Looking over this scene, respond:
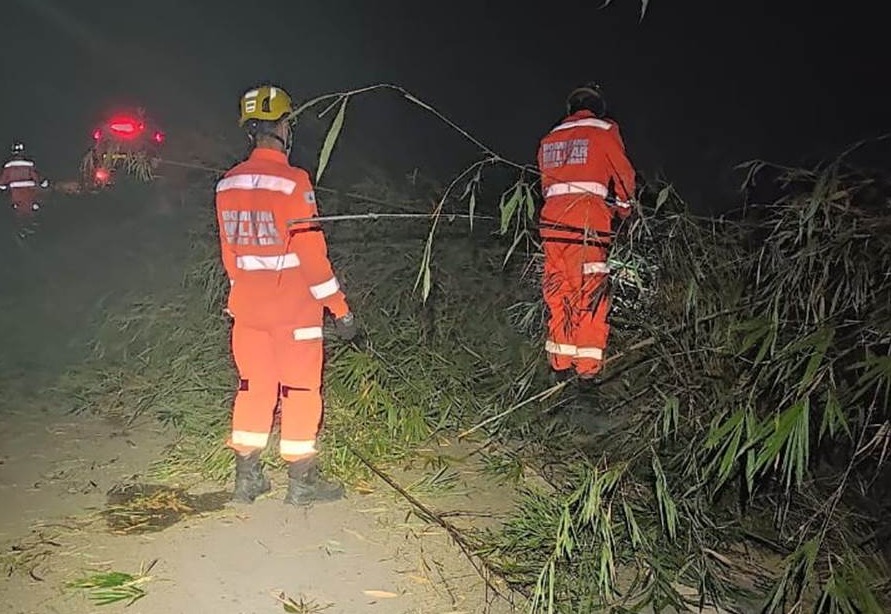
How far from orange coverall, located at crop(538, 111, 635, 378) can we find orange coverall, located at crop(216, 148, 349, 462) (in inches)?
53.1

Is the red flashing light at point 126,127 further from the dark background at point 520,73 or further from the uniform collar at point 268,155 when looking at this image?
the uniform collar at point 268,155

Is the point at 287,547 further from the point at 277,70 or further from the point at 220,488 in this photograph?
the point at 277,70

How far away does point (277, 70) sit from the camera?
2238 cm

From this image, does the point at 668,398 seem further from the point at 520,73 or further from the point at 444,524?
the point at 520,73

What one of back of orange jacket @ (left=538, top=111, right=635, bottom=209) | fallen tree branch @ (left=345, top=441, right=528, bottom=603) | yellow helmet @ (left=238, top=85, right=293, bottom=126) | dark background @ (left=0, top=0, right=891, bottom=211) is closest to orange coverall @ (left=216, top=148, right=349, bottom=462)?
yellow helmet @ (left=238, top=85, right=293, bottom=126)

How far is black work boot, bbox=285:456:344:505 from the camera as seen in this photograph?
427 centimetres

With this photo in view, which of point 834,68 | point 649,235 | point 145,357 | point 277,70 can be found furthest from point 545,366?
point 277,70

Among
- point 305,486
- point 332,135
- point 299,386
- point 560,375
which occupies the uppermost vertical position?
point 332,135

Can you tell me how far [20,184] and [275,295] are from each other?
429 inches

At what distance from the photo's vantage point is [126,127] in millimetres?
10633

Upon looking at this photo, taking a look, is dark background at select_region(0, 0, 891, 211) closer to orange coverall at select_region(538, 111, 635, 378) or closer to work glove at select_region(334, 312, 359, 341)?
orange coverall at select_region(538, 111, 635, 378)

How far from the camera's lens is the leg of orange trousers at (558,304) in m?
5.03

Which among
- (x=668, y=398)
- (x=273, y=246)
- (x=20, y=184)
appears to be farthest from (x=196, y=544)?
(x=20, y=184)

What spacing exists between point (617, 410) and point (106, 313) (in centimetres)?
441
